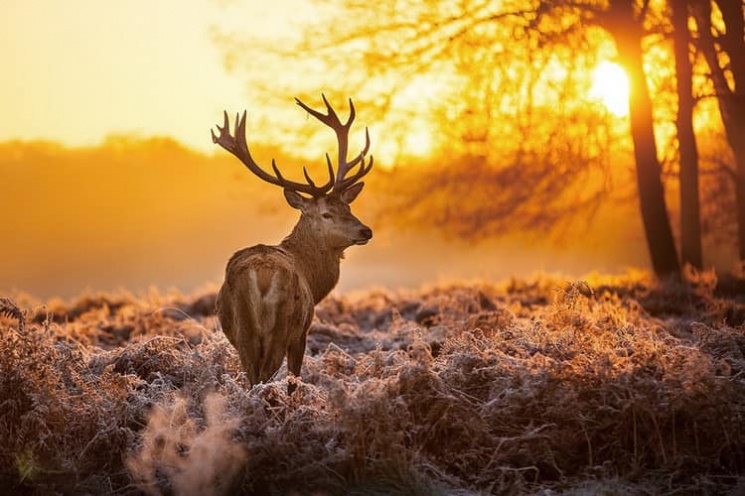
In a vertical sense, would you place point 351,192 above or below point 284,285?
above

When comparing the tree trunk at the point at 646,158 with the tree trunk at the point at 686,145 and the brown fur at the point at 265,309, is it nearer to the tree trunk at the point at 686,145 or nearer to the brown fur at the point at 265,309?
the tree trunk at the point at 686,145

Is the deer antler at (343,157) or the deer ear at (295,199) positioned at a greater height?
the deer antler at (343,157)

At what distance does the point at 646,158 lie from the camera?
18203mm

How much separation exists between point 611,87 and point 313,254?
11.1 metres

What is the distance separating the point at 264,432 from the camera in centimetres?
675

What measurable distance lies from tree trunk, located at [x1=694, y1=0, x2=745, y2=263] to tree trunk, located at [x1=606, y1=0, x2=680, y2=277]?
3.78ft

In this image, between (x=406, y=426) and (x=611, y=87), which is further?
(x=611, y=87)

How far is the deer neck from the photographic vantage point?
955cm

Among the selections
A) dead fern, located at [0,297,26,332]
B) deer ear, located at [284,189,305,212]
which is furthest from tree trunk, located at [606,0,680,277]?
dead fern, located at [0,297,26,332]

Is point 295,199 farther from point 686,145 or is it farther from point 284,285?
point 686,145

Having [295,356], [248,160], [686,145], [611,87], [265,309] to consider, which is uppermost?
[611,87]

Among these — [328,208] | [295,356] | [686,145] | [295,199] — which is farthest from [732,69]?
[295,356]

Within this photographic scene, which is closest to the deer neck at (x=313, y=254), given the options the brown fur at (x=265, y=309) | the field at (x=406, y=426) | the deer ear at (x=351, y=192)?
the brown fur at (x=265, y=309)

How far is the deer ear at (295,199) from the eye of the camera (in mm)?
9641
